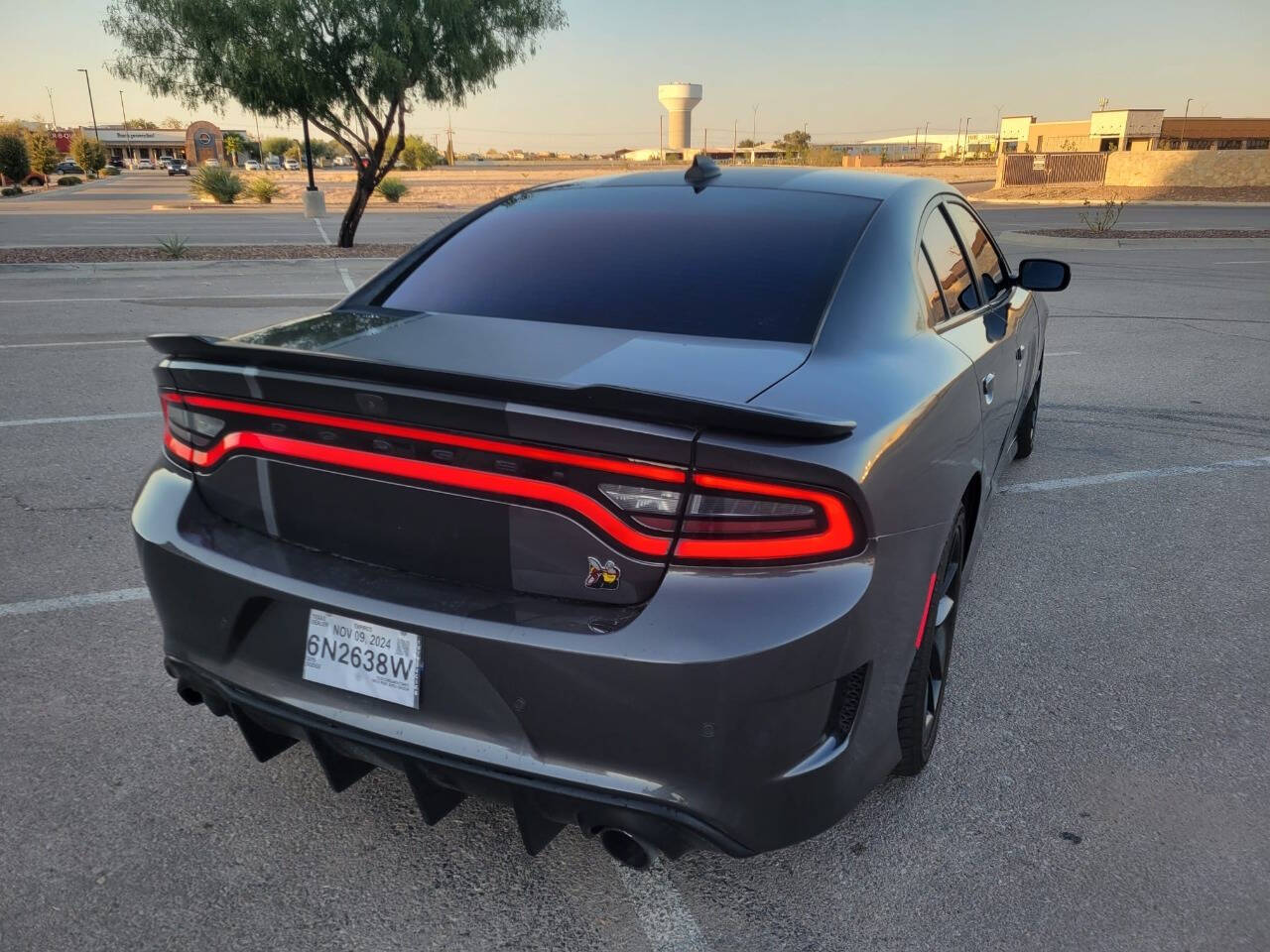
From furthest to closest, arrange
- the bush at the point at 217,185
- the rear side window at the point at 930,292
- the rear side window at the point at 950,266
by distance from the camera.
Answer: the bush at the point at 217,185 < the rear side window at the point at 950,266 < the rear side window at the point at 930,292

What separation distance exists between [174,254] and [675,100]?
134842 millimetres

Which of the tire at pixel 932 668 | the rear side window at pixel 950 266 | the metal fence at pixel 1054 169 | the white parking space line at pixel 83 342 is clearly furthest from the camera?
the metal fence at pixel 1054 169

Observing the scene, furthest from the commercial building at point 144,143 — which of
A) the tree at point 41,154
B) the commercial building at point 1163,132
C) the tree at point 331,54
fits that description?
the tree at point 331,54

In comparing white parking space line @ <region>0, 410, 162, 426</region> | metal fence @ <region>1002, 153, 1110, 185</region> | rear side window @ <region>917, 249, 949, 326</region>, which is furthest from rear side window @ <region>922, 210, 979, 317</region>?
metal fence @ <region>1002, 153, 1110, 185</region>

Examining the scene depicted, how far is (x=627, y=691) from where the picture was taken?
5.95 feet

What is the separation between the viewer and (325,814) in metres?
2.52

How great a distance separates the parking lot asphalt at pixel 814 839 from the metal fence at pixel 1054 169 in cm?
4644

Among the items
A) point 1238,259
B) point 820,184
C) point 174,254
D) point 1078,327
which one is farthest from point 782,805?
point 1238,259

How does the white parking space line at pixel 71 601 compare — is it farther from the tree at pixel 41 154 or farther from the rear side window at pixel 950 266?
the tree at pixel 41 154

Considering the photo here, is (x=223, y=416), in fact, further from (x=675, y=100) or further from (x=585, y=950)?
(x=675, y=100)

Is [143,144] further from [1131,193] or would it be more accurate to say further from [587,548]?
[587,548]

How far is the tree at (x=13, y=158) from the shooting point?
5475cm

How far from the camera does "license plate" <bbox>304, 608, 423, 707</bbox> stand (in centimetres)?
198

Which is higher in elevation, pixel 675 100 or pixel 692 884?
pixel 675 100
